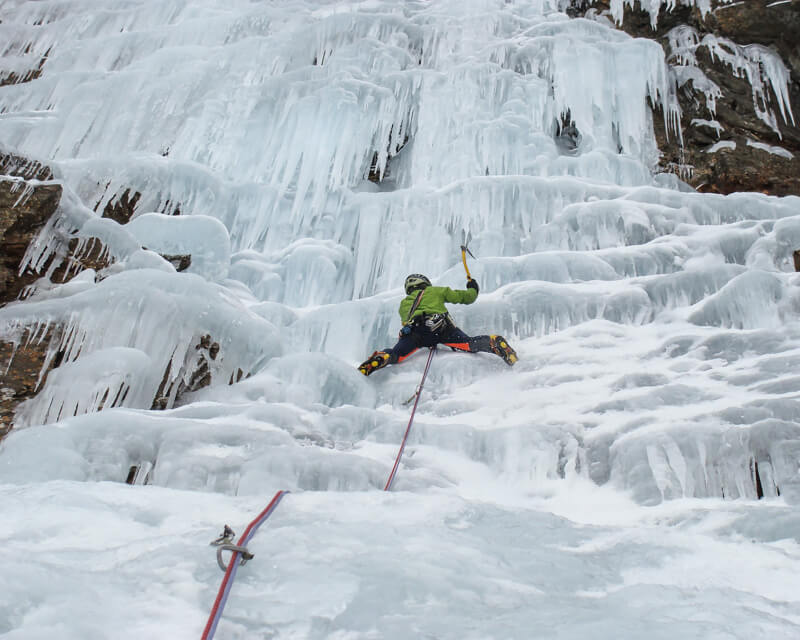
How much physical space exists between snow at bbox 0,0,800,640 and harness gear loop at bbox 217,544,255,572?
40 mm

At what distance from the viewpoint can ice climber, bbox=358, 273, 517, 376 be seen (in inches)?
188

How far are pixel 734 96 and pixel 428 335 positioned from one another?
659 cm

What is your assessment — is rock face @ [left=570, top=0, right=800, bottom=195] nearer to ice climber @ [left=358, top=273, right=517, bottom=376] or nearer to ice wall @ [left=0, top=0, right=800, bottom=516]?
ice wall @ [left=0, top=0, right=800, bottom=516]

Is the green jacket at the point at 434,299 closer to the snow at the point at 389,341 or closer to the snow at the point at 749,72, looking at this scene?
the snow at the point at 389,341

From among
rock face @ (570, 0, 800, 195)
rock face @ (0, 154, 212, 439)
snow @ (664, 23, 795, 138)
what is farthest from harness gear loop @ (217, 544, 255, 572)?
snow @ (664, 23, 795, 138)

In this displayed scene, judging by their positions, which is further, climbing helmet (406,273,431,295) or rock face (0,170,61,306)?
climbing helmet (406,273,431,295)

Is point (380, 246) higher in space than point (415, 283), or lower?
lower

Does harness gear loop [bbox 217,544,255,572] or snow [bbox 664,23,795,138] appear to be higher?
harness gear loop [bbox 217,544,255,572]

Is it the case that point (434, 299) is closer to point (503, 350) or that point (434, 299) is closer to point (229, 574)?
point (503, 350)

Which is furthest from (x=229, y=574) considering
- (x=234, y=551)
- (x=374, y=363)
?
(x=374, y=363)

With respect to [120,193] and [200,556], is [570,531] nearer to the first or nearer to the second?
[200,556]

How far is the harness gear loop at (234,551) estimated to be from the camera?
1671mm

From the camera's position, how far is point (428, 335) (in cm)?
489

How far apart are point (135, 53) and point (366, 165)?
16.5 ft
